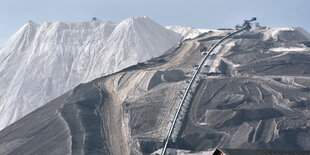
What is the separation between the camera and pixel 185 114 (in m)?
58.5

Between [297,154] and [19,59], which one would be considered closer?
[297,154]

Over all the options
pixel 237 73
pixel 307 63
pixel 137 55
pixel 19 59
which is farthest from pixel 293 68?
pixel 19 59

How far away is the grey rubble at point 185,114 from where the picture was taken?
5322cm

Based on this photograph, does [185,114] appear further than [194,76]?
No

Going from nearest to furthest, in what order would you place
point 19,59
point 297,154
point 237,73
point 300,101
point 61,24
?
point 297,154, point 300,101, point 237,73, point 19,59, point 61,24

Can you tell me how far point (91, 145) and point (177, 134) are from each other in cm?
893

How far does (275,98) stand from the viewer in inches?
2418

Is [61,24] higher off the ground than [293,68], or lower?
higher

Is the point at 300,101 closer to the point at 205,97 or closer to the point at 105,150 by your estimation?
the point at 205,97

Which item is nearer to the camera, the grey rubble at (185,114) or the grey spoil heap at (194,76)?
the grey rubble at (185,114)

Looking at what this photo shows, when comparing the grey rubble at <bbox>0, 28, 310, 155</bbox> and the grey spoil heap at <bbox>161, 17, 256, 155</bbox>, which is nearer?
the grey rubble at <bbox>0, 28, 310, 155</bbox>

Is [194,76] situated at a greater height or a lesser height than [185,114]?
greater

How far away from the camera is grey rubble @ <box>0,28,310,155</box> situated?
53.2 m

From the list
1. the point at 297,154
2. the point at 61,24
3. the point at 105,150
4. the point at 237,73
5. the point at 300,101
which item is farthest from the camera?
the point at 61,24
